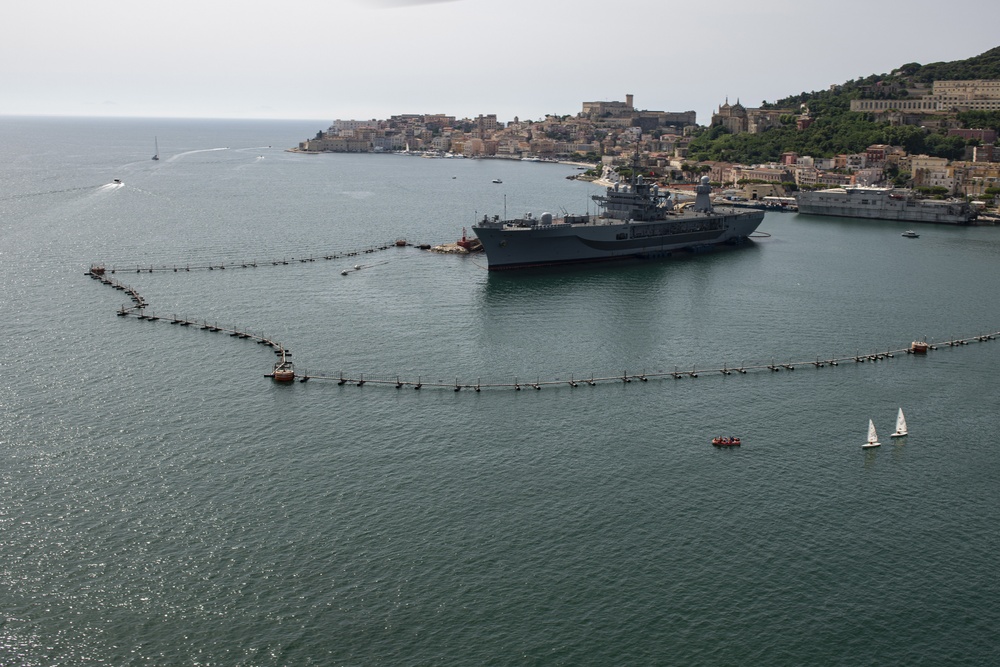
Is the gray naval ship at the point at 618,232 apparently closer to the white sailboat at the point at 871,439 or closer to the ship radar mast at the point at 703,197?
the ship radar mast at the point at 703,197

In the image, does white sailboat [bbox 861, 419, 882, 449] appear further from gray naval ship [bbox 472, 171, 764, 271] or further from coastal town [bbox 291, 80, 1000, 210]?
coastal town [bbox 291, 80, 1000, 210]

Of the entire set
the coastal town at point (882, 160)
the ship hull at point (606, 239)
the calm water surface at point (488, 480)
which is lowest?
the calm water surface at point (488, 480)

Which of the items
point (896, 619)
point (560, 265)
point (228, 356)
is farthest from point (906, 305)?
point (228, 356)

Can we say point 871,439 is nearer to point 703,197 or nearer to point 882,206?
point 703,197

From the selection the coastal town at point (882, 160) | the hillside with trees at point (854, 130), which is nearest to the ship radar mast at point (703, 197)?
the coastal town at point (882, 160)

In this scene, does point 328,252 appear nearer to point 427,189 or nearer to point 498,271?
point 498,271
